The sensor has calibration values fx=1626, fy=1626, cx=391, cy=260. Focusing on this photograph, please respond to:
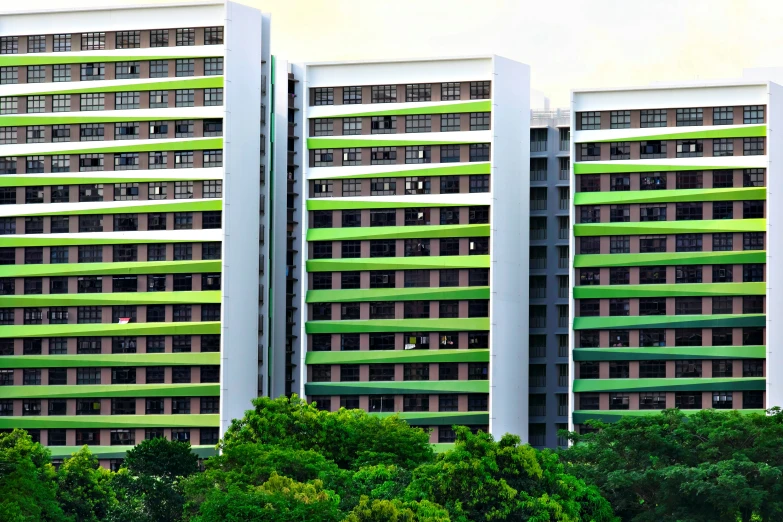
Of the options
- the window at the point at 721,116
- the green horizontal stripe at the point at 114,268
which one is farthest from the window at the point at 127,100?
the window at the point at 721,116

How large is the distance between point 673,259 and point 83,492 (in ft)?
176

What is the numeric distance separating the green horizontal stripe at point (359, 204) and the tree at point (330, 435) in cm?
2892

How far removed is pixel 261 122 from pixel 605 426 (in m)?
45.7

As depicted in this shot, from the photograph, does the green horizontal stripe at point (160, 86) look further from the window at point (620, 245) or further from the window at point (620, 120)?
the window at point (620, 245)

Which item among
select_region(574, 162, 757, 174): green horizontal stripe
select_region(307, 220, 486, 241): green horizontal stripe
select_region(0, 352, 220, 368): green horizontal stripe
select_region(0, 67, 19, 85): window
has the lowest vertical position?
select_region(0, 352, 220, 368): green horizontal stripe

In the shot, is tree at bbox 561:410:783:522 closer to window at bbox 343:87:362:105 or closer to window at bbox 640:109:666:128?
window at bbox 640:109:666:128

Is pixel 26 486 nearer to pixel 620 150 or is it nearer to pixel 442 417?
pixel 442 417

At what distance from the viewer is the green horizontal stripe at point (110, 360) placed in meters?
133

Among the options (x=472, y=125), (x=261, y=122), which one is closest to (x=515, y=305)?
(x=472, y=125)

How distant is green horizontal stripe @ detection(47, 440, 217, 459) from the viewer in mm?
131500

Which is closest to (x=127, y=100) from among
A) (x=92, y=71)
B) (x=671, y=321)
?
(x=92, y=71)

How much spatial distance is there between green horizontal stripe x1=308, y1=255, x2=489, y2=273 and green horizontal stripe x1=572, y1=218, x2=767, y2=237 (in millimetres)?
9415

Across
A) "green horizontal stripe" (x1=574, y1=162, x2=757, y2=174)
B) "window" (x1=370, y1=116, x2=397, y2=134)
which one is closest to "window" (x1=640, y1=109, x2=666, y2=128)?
"green horizontal stripe" (x1=574, y1=162, x2=757, y2=174)

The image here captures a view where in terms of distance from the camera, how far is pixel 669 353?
134 meters
